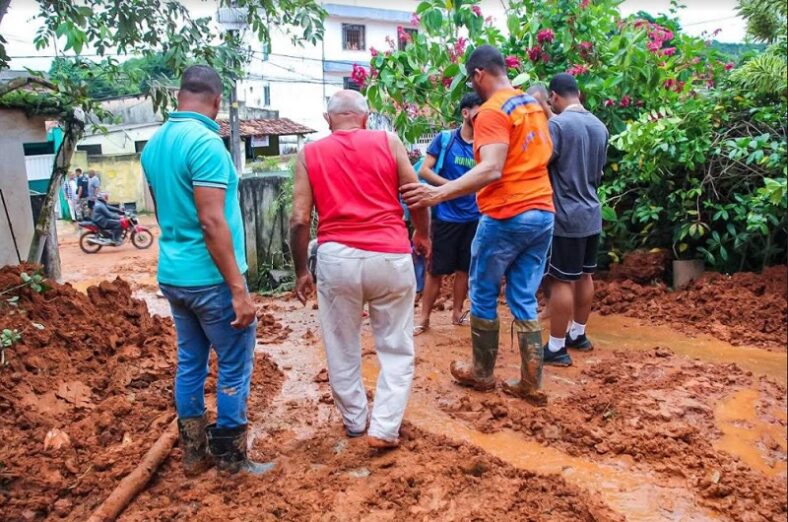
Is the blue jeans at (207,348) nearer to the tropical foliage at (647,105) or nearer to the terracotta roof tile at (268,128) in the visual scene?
the tropical foliage at (647,105)

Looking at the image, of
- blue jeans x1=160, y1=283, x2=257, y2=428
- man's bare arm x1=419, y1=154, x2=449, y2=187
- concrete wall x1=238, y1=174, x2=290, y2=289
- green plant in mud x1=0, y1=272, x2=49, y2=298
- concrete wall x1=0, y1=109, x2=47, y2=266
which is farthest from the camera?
concrete wall x1=238, y1=174, x2=290, y2=289

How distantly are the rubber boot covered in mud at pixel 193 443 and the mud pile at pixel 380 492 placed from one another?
2.7 inches

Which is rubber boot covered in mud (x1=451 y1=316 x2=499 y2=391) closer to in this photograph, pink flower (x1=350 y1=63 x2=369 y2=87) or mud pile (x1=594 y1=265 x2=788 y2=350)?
mud pile (x1=594 y1=265 x2=788 y2=350)

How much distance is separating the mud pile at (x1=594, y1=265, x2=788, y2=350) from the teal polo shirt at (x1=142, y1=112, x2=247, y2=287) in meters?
4.09

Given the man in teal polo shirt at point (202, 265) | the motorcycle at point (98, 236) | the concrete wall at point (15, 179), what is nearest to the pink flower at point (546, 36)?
the man in teal polo shirt at point (202, 265)

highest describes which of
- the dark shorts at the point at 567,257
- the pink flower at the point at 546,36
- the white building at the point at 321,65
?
the white building at the point at 321,65

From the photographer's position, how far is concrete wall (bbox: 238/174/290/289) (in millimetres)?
7820

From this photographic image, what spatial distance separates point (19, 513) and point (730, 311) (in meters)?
5.17

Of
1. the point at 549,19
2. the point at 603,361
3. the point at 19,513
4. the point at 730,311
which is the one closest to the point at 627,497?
the point at 603,361

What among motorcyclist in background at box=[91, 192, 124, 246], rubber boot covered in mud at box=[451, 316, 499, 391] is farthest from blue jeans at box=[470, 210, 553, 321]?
motorcyclist in background at box=[91, 192, 124, 246]

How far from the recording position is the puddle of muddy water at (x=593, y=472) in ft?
9.25

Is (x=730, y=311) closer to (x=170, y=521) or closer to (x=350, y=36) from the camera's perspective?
(x=170, y=521)

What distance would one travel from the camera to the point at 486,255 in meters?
3.86

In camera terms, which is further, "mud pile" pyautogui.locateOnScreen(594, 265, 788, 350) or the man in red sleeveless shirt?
"mud pile" pyautogui.locateOnScreen(594, 265, 788, 350)
